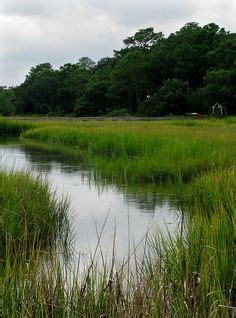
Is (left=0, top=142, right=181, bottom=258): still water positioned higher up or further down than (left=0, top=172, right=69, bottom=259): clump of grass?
further down

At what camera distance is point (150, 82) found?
57062 mm

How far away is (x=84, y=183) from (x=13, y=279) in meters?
8.75

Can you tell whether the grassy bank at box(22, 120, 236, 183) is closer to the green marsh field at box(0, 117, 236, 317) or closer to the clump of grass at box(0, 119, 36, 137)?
the green marsh field at box(0, 117, 236, 317)

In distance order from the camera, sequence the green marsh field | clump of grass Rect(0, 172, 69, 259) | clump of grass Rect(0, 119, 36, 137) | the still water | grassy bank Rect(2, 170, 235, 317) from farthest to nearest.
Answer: clump of grass Rect(0, 119, 36, 137), the still water, clump of grass Rect(0, 172, 69, 259), the green marsh field, grassy bank Rect(2, 170, 235, 317)

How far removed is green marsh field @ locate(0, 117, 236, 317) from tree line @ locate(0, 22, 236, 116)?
31.2 metres

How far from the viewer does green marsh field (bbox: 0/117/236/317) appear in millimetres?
3568

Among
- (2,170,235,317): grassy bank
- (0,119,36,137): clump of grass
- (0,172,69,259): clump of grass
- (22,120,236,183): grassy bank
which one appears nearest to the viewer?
(2,170,235,317): grassy bank

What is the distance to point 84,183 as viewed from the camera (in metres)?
12.4

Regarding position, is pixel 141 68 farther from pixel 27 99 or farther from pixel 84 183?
pixel 84 183

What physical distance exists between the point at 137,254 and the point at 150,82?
5180 cm

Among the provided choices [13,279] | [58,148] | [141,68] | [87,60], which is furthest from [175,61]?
[13,279]

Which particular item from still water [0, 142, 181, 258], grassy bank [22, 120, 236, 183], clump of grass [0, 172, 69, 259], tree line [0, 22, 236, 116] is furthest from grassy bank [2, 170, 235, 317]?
tree line [0, 22, 236, 116]

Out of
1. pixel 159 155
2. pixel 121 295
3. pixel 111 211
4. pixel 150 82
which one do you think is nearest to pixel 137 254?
pixel 121 295

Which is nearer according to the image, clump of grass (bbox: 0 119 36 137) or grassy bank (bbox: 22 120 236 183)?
grassy bank (bbox: 22 120 236 183)
